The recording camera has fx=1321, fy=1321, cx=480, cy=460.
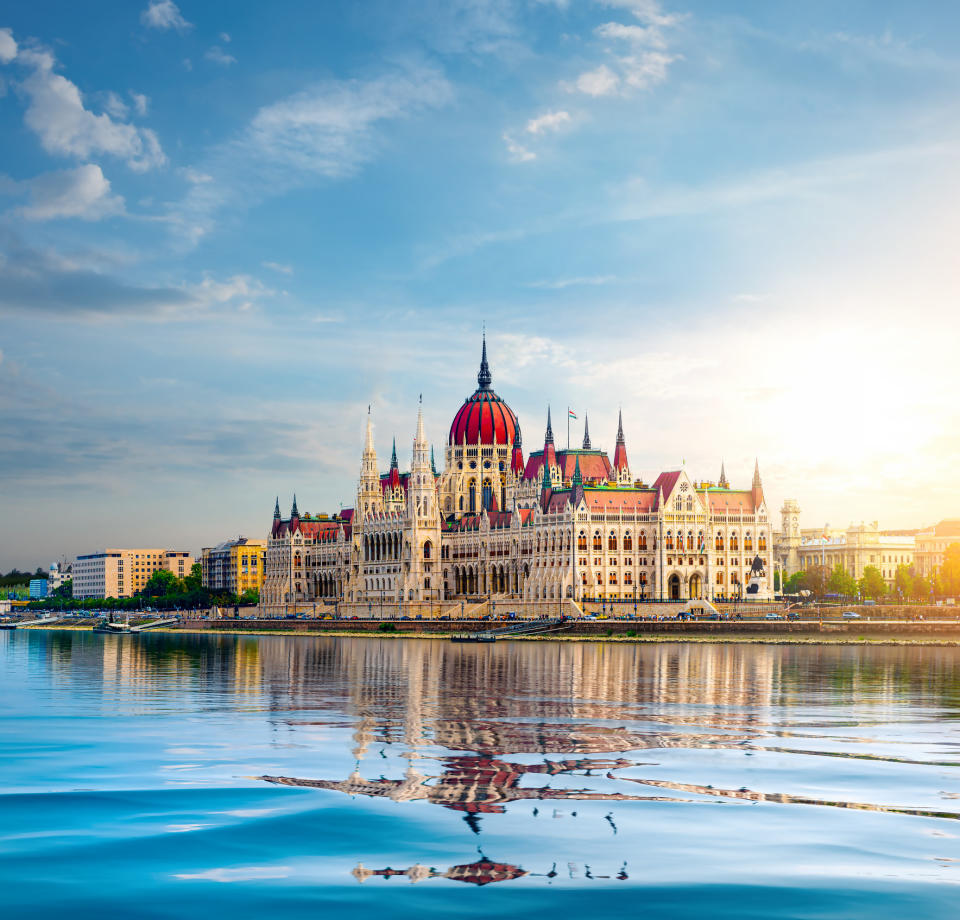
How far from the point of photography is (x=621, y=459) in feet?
623

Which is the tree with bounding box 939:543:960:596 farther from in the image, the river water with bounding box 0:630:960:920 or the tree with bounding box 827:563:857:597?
the river water with bounding box 0:630:960:920

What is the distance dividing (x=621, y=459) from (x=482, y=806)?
163616 millimetres

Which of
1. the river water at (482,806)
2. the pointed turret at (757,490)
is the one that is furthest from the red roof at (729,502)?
the river water at (482,806)

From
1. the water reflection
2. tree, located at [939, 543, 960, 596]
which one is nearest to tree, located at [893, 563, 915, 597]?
tree, located at [939, 543, 960, 596]

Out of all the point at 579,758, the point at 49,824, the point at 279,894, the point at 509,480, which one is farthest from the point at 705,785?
the point at 509,480

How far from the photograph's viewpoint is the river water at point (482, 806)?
21391 mm

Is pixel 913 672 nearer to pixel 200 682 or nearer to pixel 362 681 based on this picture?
pixel 362 681

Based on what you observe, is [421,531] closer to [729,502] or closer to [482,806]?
[729,502]

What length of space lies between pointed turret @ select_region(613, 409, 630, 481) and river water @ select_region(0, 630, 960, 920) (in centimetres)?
13074

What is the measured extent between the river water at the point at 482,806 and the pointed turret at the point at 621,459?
130737 millimetres

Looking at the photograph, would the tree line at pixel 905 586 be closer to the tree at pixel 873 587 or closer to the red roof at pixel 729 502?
the tree at pixel 873 587

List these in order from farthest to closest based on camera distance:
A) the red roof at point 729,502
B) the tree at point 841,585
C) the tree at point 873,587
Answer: the tree at point 841,585 < the tree at point 873,587 < the red roof at point 729,502

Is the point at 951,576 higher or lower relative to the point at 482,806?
higher

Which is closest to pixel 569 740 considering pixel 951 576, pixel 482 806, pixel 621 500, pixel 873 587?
pixel 482 806
